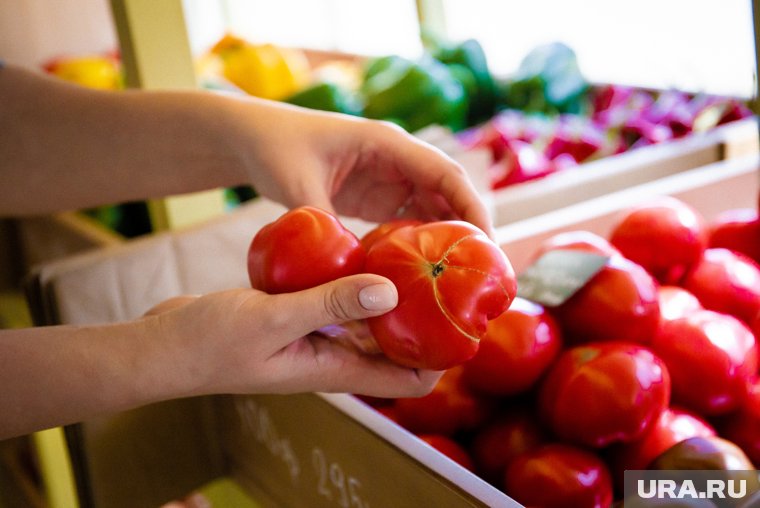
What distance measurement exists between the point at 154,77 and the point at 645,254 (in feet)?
3.36

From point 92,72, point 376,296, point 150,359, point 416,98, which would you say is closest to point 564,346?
point 376,296

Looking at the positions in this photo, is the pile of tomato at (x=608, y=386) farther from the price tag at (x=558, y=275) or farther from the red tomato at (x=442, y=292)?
the red tomato at (x=442, y=292)

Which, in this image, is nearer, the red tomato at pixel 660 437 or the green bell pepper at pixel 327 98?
the red tomato at pixel 660 437

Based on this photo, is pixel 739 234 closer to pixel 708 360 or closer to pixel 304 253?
pixel 708 360

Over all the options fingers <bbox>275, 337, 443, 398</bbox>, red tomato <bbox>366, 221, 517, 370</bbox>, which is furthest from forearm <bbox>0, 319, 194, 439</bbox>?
red tomato <bbox>366, 221, 517, 370</bbox>

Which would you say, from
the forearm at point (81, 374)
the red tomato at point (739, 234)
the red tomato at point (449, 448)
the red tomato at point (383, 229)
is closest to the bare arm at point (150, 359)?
the forearm at point (81, 374)

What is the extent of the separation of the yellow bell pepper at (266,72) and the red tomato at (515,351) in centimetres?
162

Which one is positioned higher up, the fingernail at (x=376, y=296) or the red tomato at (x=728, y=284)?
the fingernail at (x=376, y=296)

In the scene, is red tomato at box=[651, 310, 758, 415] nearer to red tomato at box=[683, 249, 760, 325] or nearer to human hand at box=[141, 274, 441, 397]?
red tomato at box=[683, 249, 760, 325]

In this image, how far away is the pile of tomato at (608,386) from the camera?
2.86ft

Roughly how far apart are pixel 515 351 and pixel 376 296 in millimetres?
327

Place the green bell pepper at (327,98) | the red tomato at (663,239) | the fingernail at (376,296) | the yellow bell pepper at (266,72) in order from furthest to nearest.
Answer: the yellow bell pepper at (266,72) → the green bell pepper at (327,98) → the red tomato at (663,239) → the fingernail at (376,296)

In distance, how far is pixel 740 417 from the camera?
96 centimetres

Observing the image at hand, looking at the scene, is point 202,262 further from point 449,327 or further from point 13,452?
point 13,452
